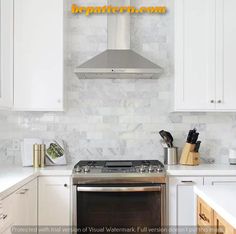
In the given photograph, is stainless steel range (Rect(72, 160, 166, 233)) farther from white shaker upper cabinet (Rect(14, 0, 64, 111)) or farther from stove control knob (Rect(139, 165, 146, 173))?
white shaker upper cabinet (Rect(14, 0, 64, 111))

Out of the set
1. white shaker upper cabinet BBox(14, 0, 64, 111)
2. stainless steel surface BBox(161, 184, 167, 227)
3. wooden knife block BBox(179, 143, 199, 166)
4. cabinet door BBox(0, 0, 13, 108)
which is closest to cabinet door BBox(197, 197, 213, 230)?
stainless steel surface BBox(161, 184, 167, 227)

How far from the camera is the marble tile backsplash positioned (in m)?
3.44

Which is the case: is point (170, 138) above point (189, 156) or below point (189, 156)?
above

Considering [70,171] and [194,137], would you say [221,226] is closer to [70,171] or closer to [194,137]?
[70,171]

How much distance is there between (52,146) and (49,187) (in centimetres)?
58

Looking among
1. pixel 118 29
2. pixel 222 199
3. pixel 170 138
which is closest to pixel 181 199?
pixel 170 138

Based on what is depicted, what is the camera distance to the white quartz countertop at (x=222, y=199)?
4.71ft

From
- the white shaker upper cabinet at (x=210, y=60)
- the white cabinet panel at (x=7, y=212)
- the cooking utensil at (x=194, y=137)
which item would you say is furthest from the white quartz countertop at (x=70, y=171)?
the white shaker upper cabinet at (x=210, y=60)

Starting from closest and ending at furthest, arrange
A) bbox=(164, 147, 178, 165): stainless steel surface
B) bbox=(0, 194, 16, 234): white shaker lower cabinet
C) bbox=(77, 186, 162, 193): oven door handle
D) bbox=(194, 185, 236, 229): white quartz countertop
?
bbox=(194, 185, 236, 229): white quartz countertop → bbox=(0, 194, 16, 234): white shaker lower cabinet → bbox=(77, 186, 162, 193): oven door handle → bbox=(164, 147, 178, 165): stainless steel surface

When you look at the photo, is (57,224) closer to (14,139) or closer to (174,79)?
(14,139)

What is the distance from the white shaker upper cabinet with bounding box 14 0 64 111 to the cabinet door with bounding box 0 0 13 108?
0.15ft

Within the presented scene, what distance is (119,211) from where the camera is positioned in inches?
112

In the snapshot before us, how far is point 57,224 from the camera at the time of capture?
2.87m

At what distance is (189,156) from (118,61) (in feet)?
3.71
